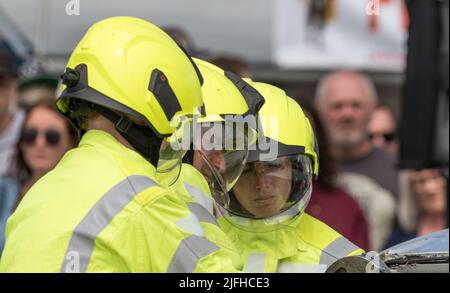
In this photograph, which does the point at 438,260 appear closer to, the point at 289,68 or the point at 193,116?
the point at 193,116

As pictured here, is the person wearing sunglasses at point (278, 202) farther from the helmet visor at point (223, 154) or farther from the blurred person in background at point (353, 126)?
the blurred person in background at point (353, 126)

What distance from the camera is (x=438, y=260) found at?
2959 millimetres

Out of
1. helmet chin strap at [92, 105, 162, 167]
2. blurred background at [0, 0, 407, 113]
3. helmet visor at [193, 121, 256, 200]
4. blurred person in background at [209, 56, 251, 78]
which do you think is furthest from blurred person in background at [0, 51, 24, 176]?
helmet chin strap at [92, 105, 162, 167]

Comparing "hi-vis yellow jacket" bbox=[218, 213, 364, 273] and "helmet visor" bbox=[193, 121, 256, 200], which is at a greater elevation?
"helmet visor" bbox=[193, 121, 256, 200]

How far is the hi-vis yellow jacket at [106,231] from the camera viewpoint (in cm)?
284

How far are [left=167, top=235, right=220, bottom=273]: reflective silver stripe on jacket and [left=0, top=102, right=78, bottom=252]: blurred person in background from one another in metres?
2.45

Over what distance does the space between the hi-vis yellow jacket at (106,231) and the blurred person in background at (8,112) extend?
2958mm

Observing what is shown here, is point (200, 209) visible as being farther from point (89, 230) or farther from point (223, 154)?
point (89, 230)

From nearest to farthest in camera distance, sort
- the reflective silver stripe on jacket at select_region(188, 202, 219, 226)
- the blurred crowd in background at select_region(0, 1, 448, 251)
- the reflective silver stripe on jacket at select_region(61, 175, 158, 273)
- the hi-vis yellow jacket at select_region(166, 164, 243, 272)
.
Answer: the reflective silver stripe on jacket at select_region(61, 175, 158, 273), the hi-vis yellow jacket at select_region(166, 164, 243, 272), the reflective silver stripe on jacket at select_region(188, 202, 219, 226), the blurred crowd in background at select_region(0, 1, 448, 251)

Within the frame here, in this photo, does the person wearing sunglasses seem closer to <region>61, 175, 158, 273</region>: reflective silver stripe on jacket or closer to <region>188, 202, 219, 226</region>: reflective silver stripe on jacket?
<region>188, 202, 219, 226</region>: reflective silver stripe on jacket

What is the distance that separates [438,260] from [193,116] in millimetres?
734

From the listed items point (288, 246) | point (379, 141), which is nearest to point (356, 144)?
point (379, 141)

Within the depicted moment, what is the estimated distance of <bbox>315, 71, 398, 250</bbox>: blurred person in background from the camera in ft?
18.8

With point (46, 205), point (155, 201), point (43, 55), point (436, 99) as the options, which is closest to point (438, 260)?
point (155, 201)
